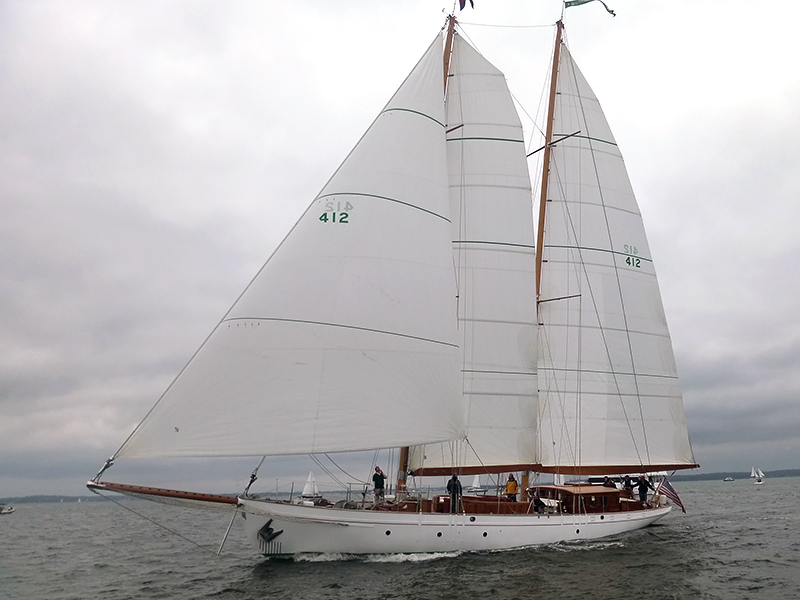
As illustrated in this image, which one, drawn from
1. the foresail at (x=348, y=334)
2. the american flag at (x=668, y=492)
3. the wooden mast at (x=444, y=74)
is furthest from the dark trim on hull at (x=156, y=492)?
the american flag at (x=668, y=492)

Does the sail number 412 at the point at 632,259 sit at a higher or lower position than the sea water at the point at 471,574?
higher

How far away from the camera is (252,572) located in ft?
57.1

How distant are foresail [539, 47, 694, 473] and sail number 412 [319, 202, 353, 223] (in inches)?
445

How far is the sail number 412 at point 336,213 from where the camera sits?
17.5 meters

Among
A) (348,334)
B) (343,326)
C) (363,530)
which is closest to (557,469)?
(363,530)

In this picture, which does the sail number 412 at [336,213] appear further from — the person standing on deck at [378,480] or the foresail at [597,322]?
the foresail at [597,322]

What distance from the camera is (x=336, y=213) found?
17562mm

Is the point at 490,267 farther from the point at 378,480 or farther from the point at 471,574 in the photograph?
the point at 471,574

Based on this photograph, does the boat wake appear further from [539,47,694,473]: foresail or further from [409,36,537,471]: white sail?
[539,47,694,473]: foresail

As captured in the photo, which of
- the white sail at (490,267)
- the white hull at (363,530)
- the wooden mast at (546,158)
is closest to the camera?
the white hull at (363,530)

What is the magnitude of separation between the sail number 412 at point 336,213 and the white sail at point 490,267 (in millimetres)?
6924

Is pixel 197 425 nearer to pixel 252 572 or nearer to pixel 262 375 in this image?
pixel 262 375

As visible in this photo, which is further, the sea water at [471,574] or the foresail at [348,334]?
the sea water at [471,574]

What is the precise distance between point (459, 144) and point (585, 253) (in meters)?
7.32
